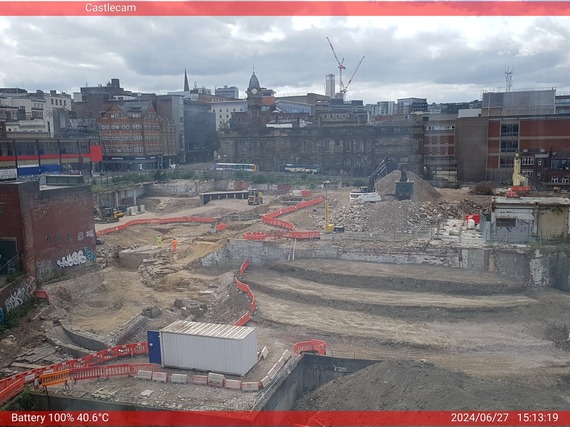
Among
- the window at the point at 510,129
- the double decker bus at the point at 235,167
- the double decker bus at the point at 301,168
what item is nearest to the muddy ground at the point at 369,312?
the window at the point at 510,129

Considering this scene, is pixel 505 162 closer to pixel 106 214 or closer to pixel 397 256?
pixel 397 256

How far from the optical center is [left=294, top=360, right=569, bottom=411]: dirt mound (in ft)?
40.0

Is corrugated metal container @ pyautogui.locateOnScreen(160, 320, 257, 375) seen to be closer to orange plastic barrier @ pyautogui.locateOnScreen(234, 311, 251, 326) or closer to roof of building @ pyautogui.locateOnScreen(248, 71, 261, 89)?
orange plastic barrier @ pyautogui.locateOnScreen(234, 311, 251, 326)

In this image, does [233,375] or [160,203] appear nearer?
[233,375]

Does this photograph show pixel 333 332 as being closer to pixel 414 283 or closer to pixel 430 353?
pixel 430 353

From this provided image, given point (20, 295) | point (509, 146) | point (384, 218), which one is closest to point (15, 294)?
point (20, 295)

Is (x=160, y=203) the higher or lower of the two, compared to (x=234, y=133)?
lower

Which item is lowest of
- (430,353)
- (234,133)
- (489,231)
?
(430,353)

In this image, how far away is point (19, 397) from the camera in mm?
13953

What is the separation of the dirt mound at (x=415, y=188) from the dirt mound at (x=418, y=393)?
23.5 metres

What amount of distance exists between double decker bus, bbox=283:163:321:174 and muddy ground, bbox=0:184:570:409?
31444 millimetres

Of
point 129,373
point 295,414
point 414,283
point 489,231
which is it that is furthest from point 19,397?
point 489,231


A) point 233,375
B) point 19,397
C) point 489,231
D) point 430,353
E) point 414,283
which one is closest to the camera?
point 19,397

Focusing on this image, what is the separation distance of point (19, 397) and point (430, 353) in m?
13.2
